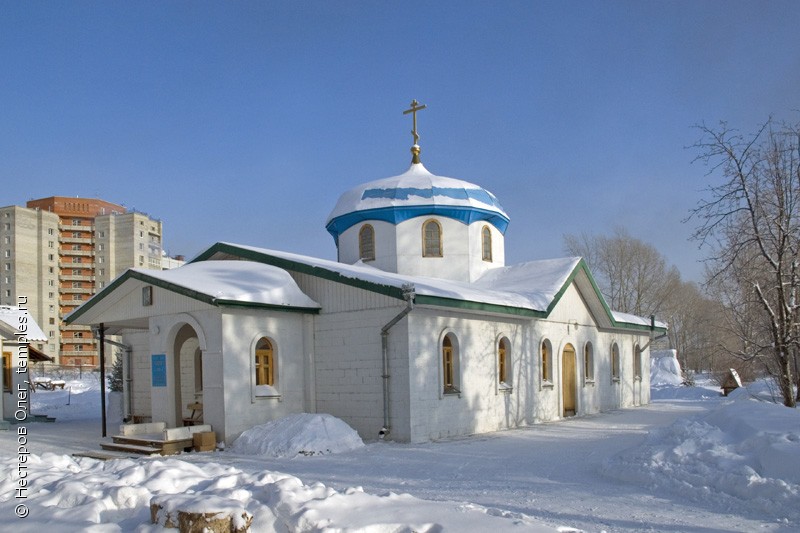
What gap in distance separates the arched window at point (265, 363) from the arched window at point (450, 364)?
3.77 metres

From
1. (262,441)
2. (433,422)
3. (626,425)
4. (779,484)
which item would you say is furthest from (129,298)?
(779,484)

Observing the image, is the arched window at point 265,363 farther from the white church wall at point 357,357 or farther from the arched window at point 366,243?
the arched window at point 366,243

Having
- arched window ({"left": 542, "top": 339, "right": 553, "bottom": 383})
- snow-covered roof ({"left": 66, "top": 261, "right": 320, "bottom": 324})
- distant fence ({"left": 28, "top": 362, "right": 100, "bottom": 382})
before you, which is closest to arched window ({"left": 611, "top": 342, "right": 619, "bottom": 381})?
arched window ({"left": 542, "top": 339, "right": 553, "bottom": 383})

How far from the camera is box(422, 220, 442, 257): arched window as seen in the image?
69.0ft

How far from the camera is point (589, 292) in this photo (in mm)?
22078

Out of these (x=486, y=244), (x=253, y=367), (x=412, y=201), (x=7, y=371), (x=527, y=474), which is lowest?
(x=527, y=474)

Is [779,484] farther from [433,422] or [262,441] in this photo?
[262,441]

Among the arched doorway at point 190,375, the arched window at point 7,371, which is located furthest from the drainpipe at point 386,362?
the arched window at point 7,371

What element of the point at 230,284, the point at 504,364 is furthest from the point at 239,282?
the point at 504,364

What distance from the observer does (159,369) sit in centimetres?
1541

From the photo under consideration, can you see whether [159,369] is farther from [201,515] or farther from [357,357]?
[201,515]

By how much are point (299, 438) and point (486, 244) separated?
10703 millimetres

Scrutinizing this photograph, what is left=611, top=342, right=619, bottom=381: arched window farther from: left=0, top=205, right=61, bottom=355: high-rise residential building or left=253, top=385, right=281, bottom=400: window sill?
left=0, top=205, right=61, bottom=355: high-rise residential building

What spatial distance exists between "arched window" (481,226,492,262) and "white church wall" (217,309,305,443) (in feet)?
25.5
